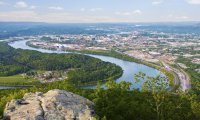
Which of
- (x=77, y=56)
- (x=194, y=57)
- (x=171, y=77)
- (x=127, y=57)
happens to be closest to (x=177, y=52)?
(x=194, y=57)

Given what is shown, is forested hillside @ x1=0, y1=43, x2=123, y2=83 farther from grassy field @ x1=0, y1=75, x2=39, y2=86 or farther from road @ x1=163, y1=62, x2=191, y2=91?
road @ x1=163, y1=62, x2=191, y2=91

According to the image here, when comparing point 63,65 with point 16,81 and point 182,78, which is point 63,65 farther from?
point 182,78

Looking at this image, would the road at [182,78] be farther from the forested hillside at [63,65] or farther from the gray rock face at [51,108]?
the gray rock face at [51,108]

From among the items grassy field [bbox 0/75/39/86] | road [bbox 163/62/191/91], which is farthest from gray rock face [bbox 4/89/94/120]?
grassy field [bbox 0/75/39/86]

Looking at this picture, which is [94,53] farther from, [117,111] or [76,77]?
[117,111]

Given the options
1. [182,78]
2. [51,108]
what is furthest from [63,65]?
[51,108]

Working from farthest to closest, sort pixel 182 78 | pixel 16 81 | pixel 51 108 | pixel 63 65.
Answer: pixel 63 65
pixel 182 78
pixel 16 81
pixel 51 108
